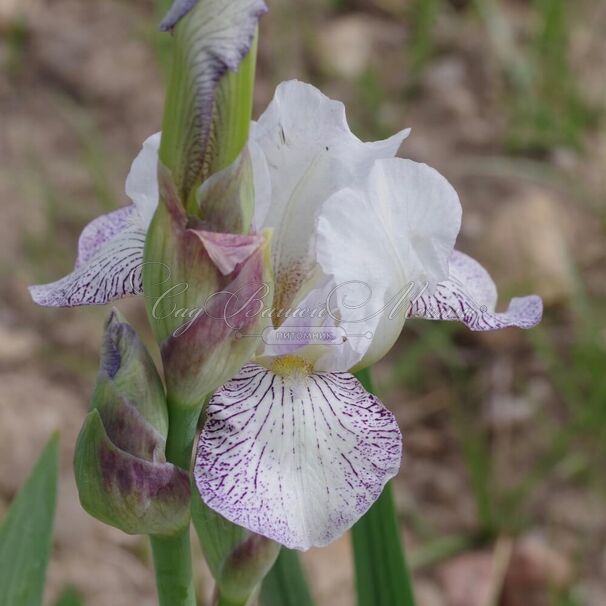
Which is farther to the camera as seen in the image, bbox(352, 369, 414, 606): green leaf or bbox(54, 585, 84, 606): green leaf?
bbox(54, 585, 84, 606): green leaf

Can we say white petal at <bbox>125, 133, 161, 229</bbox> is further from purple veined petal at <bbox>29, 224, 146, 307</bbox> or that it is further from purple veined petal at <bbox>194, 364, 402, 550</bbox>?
purple veined petal at <bbox>194, 364, 402, 550</bbox>

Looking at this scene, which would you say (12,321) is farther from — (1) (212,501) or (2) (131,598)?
(1) (212,501)

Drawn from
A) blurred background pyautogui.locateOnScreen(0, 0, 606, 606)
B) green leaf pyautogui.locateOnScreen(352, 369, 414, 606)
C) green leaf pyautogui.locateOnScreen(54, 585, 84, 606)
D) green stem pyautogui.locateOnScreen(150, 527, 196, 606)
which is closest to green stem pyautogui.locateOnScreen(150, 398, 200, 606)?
green stem pyautogui.locateOnScreen(150, 527, 196, 606)

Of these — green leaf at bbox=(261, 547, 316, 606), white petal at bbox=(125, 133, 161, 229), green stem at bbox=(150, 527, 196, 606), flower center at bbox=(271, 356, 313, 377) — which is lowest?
green leaf at bbox=(261, 547, 316, 606)

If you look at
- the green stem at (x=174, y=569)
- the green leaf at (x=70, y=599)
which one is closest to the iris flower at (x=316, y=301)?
the green stem at (x=174, y=569)

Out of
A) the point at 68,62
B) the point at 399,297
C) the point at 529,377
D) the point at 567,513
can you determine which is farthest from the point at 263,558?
the point at 68,62

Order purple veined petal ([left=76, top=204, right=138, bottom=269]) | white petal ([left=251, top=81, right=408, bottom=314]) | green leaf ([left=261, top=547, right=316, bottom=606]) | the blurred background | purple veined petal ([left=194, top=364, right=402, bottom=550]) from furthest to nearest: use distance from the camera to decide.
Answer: the blurred background
green leaf ([left=261, top=547, right=316, bottom=606])
purple veined petal ([left=76, top=204, right=138, bottom=269])
white petal ([left=251, top=81, right=408, bottom=314])
purple veined petal ([left=194, top=364, right=402, bottom=550])

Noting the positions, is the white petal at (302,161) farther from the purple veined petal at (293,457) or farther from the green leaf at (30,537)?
the green leaf at (30,537)
